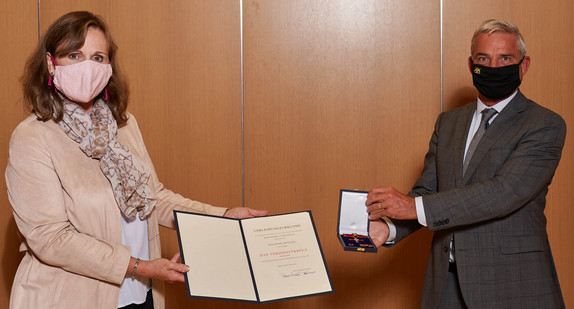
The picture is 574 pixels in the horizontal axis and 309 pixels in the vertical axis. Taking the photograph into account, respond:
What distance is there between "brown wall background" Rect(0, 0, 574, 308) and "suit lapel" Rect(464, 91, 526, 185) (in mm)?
1324

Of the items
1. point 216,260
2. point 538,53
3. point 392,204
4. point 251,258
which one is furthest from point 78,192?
point 538,53

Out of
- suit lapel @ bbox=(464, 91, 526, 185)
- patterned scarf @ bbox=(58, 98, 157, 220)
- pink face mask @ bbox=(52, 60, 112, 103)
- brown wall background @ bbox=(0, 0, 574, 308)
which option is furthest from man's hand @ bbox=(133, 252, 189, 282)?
brown wall background @ bbox=(0, 0, 574, 308)

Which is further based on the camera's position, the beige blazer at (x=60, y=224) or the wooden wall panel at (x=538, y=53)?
the wooden wall panel at (x=538, y=53)

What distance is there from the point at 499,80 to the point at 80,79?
163 centimetres

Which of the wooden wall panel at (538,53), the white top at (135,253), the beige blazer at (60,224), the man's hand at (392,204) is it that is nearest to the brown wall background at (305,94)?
the wooden wall panel at (538,53)

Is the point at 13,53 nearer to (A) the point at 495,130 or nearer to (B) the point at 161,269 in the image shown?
(B) the point at 161,269

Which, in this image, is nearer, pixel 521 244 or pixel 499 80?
pixel 521 244

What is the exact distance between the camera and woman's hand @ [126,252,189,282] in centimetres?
195

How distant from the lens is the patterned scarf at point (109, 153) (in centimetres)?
199

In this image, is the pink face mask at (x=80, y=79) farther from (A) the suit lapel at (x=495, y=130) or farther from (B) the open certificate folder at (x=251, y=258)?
(A) the suit lapel at (x=495, y=130)

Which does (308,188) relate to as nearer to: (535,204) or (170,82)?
(170,82)

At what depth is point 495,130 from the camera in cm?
218

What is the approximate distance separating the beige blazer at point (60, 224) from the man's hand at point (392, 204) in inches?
38.7

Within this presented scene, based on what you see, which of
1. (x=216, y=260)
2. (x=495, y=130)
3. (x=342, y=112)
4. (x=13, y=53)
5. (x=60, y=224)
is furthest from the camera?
(x=342, y=112)
